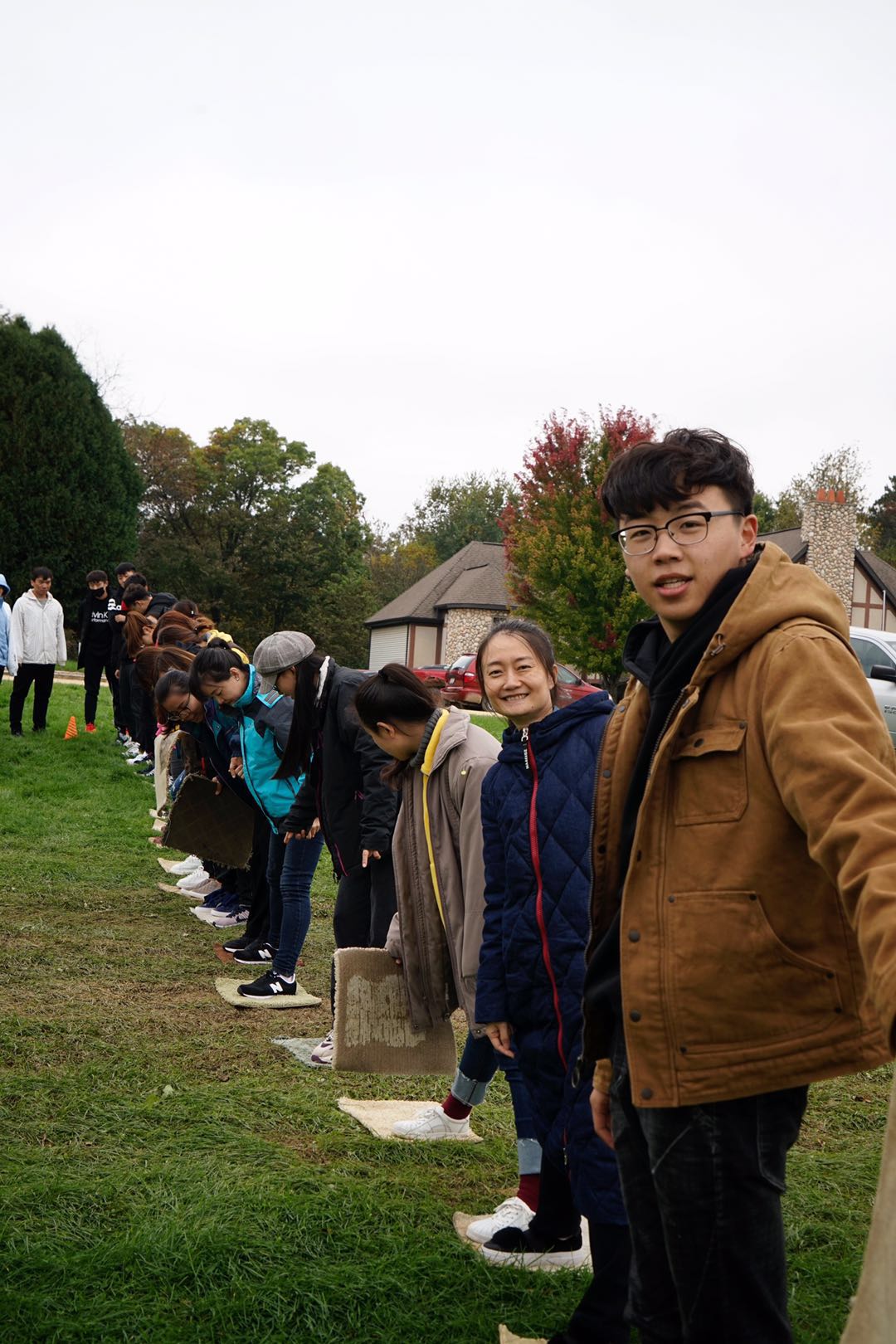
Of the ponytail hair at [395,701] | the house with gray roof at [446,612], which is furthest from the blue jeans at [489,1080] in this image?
the house with gray roof at [446,612]

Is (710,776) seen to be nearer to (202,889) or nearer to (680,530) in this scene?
(680,530)

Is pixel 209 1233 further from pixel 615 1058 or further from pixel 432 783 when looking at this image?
pixel 615 1058

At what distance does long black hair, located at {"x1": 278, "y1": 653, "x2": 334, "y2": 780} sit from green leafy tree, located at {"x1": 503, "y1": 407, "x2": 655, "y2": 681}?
88.5 ft

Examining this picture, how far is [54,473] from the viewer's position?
87.6 feet

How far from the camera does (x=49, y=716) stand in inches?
709

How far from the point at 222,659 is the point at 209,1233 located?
12.8ft

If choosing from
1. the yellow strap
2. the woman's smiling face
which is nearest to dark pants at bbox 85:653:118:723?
the yellow strap

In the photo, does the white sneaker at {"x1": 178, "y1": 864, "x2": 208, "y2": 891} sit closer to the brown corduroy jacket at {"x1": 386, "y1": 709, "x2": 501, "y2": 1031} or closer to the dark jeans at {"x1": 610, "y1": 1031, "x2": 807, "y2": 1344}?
the brown corduroy jacket at {"x1": 386, "y1": 709, "x2": 501, "y2": 1031}

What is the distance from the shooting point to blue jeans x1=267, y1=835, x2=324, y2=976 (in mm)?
7000

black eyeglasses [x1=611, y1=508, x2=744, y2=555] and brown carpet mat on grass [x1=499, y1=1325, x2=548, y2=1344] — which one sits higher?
black eyeglasses [x1=611, y1=508, x2=744, y2=555]

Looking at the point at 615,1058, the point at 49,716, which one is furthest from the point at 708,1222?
the point at 49,716

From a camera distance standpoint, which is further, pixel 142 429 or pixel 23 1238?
pixel 142 429

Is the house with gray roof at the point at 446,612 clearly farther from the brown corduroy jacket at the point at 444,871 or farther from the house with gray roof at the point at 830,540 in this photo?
the brown corduroy jacket at the point at 444,871

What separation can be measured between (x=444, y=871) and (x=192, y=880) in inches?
247
